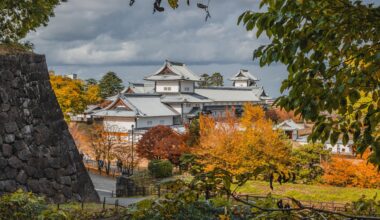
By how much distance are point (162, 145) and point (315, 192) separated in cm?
1081

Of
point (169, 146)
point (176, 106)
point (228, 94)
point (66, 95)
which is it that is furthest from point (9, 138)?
point (228, 94)

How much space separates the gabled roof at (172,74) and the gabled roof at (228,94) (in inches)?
98.3

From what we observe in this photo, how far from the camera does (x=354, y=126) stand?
3516mm

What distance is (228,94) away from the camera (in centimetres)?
5509

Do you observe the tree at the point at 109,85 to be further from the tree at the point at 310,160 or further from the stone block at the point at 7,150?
the stone block at the point at 7,150

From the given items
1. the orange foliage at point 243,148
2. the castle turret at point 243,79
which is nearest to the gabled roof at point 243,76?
the castle turret at point 243,79

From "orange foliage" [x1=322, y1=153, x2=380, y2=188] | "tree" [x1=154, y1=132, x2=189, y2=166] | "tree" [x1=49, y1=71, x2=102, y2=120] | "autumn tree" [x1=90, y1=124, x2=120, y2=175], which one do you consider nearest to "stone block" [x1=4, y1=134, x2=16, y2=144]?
"orange foliage" [x1=322, y1=153, x2=380, y2=188]

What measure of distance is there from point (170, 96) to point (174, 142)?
69.5ft

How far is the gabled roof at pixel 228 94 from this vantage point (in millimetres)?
52556

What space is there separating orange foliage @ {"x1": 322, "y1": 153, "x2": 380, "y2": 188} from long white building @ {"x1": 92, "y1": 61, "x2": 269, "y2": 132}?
558 inches

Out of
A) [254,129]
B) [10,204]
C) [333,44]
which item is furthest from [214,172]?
[254,129]

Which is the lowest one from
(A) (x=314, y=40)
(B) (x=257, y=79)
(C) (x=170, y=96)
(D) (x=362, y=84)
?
(D) (x=362, y=84)

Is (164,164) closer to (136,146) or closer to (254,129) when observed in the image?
(136,146)

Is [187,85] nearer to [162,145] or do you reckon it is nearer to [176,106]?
[176,106]
